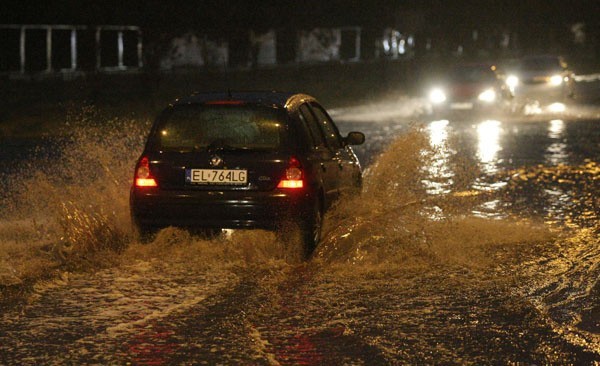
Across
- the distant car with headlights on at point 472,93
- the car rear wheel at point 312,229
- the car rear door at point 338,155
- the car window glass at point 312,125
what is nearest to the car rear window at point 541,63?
the distant car with headlights on at point 472,93

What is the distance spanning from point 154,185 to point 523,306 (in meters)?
3.19

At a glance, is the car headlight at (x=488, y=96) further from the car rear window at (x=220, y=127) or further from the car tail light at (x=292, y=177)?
the car tail light at (x=292, y=177)

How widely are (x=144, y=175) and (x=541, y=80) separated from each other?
26.8 meters

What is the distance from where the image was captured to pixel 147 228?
31.2 ft

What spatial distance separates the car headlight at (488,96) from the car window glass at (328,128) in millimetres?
19675

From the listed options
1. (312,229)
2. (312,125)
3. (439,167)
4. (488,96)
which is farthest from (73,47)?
(312,229)

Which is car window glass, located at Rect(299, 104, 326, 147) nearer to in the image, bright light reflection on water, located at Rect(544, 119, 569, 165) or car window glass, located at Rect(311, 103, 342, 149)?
car window glass, located at Rect(311, 103, 342, 149)

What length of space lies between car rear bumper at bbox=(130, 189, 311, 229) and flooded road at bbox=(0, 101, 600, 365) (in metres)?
0.29

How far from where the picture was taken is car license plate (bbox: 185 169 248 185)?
9.32 meters

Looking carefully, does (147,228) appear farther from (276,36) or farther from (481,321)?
(276,36)

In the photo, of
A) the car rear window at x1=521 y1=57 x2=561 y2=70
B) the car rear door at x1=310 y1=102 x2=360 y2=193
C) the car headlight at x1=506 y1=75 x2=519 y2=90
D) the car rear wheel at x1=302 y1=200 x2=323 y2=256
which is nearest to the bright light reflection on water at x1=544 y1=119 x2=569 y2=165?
the car headlight at x1=506 y1=75 x2=519 y2=90

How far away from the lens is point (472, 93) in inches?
1208

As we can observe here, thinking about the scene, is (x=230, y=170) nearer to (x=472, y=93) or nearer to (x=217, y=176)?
(x=217, y=176)

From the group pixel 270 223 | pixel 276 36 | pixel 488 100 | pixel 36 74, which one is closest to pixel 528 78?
pixel 488 100
